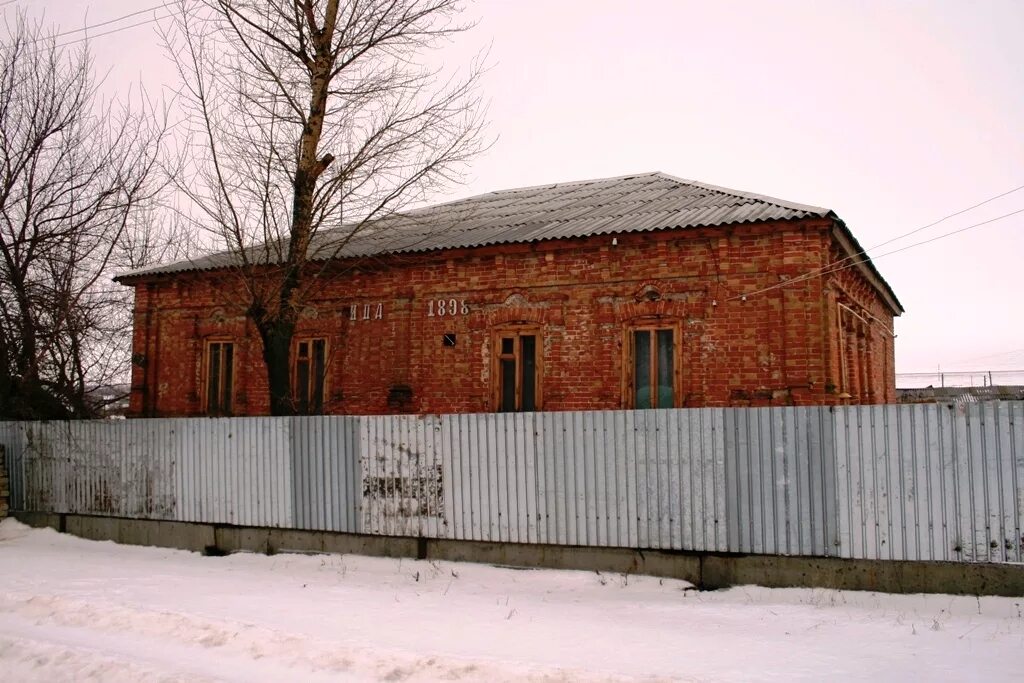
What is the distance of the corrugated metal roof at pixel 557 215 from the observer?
471 inches

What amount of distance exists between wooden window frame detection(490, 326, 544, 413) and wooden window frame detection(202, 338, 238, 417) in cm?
563

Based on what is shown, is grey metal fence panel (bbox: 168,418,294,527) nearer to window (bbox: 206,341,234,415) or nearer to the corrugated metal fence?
the corrugated metal fence

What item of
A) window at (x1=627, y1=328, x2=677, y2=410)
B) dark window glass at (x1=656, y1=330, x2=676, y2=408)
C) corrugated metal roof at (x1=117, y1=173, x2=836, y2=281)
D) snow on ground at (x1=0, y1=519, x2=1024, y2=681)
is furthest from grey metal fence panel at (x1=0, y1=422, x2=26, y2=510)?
dark window glass at (x1=656, y1=330, x2=676, y2=408)

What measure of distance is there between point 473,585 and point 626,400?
4.86m

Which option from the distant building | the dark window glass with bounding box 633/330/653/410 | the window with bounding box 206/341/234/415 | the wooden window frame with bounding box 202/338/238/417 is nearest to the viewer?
the dark window glass with bounding box 633/330/653/410

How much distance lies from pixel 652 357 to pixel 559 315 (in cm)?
162

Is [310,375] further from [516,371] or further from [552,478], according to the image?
[552,478]

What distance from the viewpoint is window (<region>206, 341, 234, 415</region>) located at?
15.8 meters

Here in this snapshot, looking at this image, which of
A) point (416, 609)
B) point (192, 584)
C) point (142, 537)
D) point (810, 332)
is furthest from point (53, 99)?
point (810, 332)

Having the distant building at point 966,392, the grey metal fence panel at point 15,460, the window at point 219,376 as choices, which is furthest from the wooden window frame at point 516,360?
the distant building at point 966,392

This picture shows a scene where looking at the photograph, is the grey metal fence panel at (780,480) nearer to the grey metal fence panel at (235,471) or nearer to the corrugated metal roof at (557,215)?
the corrugated metal roof at (557,215)

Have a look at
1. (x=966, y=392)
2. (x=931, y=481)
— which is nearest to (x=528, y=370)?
(x=931, y=481)

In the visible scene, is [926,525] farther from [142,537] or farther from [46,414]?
[46,414]

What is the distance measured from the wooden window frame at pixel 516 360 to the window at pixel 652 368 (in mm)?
1476
